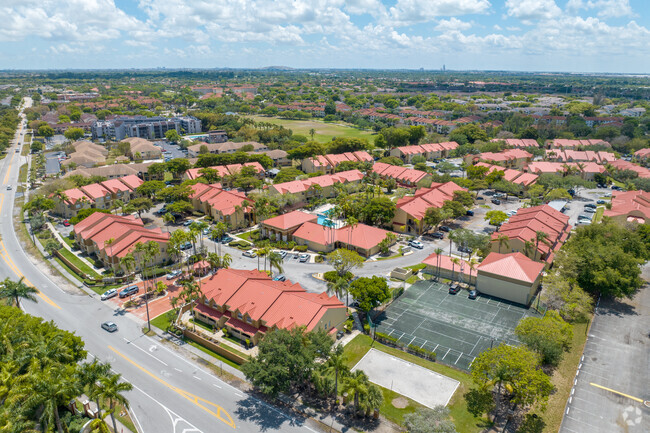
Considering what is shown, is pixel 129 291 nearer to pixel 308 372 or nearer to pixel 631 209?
pixel 308 372

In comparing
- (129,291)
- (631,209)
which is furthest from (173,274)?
(631,209)

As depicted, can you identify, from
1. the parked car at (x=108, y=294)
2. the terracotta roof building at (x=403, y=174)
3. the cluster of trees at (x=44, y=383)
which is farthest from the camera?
the terracotta roof building at (x=403, y=174)

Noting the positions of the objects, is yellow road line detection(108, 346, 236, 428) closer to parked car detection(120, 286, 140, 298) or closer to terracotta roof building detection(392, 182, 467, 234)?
parked car detection(120, 286, 140, 298)

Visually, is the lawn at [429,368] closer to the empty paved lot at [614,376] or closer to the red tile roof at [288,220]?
the empty paved lot at [614,376]

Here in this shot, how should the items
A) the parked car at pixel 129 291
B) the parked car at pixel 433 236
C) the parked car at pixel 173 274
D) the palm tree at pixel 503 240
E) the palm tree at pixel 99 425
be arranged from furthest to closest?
the parked car at pixel 433 236 < the palm tree at pixel 503 240 < the parked car at pixel 173 274 < the parked car at pixel 129 291 < the palm tree at pixel 99 425

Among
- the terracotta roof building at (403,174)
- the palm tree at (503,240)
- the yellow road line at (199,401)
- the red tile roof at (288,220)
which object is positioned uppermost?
the terracotta roof building at (403,174)

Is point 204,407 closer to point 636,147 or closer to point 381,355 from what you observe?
point 381,355

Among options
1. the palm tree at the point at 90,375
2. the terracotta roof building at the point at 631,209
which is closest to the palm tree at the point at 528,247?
the terracotta roof building at the point at 631,209

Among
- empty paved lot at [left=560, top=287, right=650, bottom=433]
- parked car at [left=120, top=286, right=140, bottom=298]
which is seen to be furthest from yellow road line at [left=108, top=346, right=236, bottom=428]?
empty paved lot at [left=560, top=287, right=650, bottom=433]
